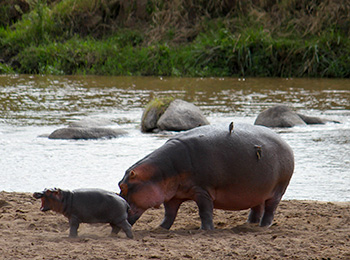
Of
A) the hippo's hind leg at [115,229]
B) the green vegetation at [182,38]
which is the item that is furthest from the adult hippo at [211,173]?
the green vegetation at [182,38]

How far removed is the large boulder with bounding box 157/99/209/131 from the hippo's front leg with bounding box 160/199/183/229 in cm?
530

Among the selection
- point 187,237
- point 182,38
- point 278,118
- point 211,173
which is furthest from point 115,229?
point 182,38

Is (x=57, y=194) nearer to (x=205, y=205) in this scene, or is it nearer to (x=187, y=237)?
(x=187, y=237)

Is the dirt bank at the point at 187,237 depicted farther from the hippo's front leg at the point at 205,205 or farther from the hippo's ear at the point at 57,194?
the hippo's ear at the point at 57,194

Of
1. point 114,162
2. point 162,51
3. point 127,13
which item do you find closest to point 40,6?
point 127,13

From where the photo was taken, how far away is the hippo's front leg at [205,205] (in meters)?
4.15

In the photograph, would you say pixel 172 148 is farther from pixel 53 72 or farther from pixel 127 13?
pixel 127 13

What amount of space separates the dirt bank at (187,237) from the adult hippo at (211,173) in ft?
Result: 0.61

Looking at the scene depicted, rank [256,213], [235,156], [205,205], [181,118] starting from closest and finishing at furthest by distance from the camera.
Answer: [205,205], [235,156], [256,213], [181,118]

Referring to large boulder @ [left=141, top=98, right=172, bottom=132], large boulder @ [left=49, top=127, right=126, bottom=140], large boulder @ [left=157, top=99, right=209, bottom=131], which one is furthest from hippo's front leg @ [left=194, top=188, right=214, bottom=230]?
large boulder @ [left=141, top=98, right=172, bottom=132]

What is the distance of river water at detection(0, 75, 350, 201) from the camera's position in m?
6.46

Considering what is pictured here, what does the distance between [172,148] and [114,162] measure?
320 centimetres

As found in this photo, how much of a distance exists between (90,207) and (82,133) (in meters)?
5.22

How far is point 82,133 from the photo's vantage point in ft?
29.7
